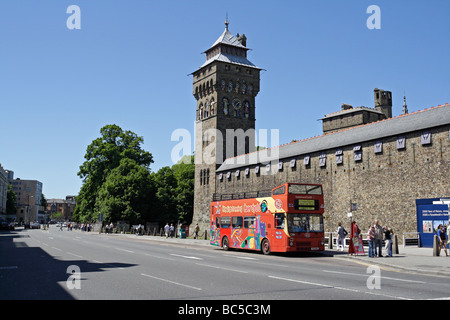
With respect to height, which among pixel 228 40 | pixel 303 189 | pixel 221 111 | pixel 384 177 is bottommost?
pixel 303 189

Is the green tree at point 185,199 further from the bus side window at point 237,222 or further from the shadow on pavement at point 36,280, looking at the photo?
the shadow on pavement at point 36,280

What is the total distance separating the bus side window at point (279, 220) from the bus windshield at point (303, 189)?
53.3 inches

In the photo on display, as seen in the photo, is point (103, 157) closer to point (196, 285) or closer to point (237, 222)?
point (237, 222)

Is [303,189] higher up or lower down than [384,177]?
lower down

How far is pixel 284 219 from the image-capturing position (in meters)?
22.0

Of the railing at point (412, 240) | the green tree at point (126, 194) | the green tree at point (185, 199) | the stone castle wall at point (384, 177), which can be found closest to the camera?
the railing at point (412, 240)

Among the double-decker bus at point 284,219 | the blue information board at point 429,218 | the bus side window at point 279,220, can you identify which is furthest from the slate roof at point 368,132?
the bus side window at point 279,220

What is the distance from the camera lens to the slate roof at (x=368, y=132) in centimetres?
2995

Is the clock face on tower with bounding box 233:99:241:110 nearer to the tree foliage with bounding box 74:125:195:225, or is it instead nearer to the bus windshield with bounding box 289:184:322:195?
the tree foliage with bounding box 74:125:195:225

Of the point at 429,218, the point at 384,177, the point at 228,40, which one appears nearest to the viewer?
the point at 429,218

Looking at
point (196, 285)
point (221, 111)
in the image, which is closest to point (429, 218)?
point (196, 285)

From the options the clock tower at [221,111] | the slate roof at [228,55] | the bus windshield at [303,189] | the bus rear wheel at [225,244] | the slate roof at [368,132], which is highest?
the slate roof at [228,55]

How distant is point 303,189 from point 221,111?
1456 inches
